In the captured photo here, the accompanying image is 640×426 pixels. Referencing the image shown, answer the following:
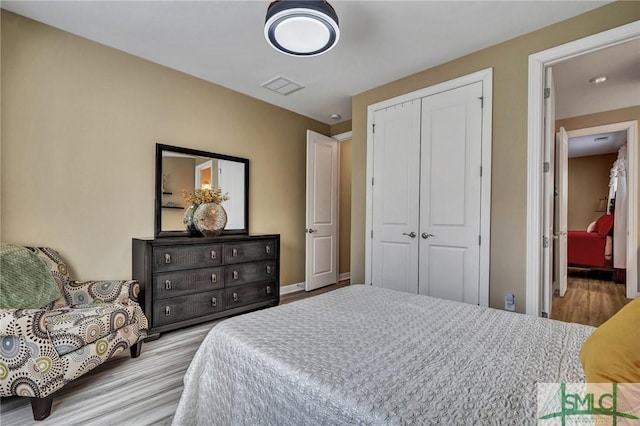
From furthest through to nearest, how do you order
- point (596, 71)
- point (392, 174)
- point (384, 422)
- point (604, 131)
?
point (604, 131), point (392, 174), point (596, 71), point (384, 422)

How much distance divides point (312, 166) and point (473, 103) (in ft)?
7.18

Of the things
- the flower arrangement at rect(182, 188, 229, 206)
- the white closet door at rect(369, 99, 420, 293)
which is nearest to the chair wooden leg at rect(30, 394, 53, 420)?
the flower arrangement at rect(182, 188, 229, 206)

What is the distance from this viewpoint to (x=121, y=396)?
184 centimetres

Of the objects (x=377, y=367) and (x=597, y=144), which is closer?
(x=377, y=367)

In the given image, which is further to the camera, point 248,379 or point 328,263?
point 328,263

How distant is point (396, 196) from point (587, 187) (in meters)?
6.67

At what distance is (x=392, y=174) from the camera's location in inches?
133

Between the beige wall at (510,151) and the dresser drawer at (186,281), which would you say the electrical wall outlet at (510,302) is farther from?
the dresser drawer at (186,281)

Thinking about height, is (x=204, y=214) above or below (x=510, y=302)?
above

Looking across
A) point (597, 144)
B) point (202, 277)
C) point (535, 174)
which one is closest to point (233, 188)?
point (202, 277)

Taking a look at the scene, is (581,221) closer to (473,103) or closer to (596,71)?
(596,71)

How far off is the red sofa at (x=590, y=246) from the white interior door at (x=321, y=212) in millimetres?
4518

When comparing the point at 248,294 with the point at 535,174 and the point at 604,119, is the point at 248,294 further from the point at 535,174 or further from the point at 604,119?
the point at 604,119

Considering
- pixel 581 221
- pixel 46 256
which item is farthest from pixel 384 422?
pixel 581 221
